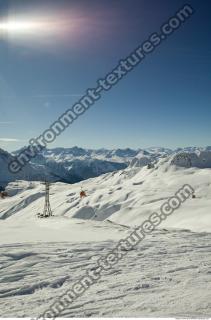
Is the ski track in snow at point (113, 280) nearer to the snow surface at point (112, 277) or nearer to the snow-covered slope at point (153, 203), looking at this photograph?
the snow surface at point (112, 277)

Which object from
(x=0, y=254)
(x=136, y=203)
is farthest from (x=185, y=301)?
(x=136, y=203)

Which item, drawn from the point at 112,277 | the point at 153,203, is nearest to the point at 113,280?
the point at 112,277

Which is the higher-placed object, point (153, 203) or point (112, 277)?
point (153, 203)

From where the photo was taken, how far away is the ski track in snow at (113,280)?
6891 millimetres

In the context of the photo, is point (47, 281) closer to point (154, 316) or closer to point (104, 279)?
point (104, 279)

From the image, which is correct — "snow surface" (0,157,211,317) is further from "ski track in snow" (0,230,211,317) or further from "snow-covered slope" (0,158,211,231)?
"snow-covered slope" (0,158,211,231)

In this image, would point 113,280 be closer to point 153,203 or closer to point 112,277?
point 112,277

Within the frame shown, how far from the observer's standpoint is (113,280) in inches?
340

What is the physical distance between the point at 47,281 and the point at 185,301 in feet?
11.8

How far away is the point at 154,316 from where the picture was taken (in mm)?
6438

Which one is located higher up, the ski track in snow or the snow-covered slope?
the snow-covered slope

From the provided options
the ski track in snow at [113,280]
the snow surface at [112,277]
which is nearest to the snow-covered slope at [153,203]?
the snow surface at [112,277]

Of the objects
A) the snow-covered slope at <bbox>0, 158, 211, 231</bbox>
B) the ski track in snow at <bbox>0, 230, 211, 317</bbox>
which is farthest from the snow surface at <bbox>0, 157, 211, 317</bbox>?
the snow-covered slope at <bbox>0, 158, 211, 231</bbox>

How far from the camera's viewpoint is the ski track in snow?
271 inches
